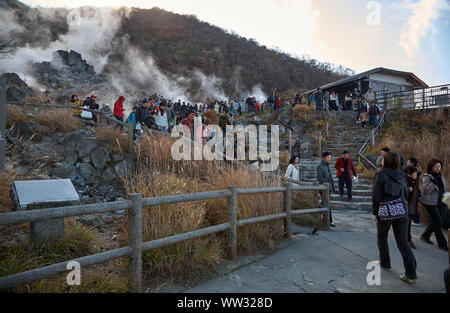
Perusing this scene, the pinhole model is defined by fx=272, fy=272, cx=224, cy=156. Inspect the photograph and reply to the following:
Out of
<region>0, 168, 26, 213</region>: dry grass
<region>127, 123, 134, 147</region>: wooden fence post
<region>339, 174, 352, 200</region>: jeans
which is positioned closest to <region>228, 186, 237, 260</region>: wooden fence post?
<region>0, 168, 26, 213</region>: dry grass

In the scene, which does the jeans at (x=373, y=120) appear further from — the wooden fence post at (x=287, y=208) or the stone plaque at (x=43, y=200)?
the stone plaque at (x=43, y=200)

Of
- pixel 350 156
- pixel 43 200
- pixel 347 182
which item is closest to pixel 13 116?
pixel 43 200

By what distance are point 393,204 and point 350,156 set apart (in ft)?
33.9

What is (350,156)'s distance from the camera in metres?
12.9

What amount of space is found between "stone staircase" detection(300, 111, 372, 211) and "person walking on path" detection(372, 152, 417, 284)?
206 inches

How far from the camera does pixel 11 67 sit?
27312mm

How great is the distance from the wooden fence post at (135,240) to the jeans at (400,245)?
295 cm

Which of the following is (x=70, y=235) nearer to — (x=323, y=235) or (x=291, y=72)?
(x=323, y=235)

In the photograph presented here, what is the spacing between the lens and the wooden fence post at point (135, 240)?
258 centimetres

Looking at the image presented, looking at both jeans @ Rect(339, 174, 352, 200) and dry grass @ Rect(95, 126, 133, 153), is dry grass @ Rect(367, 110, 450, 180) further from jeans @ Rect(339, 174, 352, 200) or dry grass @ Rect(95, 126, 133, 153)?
dry grass @ Rect(95, 126, 133, 153)

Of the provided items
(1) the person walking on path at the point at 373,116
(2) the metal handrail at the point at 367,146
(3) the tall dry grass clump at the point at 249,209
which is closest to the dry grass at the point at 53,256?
(3) the tall dry grass clump at the point at 249,209

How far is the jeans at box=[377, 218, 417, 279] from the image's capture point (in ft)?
10.6

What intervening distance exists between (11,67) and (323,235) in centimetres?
3378
